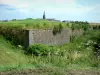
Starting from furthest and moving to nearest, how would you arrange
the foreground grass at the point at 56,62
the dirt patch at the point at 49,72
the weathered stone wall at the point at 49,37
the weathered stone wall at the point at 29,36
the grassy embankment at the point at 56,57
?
the weathered stone wall at the point at 49,37 → the weathered stone wall at the point at 29,36 → the grassy embankment at the point at 56,57 → the foreground grass at the point at 56,62 → the dirt patch at the point at 49,72

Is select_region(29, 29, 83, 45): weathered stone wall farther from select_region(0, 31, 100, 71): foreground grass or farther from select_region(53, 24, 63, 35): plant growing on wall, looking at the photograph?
select_region(0, 31, 100, 71): foreground grass

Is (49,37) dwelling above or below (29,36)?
below

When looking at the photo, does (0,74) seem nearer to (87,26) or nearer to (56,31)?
(56,31)

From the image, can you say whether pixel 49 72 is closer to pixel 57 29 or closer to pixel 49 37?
pixel 49 37

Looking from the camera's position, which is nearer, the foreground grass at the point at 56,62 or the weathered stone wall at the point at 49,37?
the foreground grass at the point at 56,62

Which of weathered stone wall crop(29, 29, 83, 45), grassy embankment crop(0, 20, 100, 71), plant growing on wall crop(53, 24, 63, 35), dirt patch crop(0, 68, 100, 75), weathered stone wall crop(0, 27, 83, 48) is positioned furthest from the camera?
plant growing on wall crop(53, 24, 63, 35)

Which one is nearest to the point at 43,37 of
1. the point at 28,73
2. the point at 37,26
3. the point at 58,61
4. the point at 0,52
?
the point at 37,26

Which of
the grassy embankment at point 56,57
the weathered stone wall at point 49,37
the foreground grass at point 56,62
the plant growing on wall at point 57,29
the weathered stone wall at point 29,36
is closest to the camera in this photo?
the foreground grass at point 56,62

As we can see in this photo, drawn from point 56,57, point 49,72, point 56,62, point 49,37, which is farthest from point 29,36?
point 49,72

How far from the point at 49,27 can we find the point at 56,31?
805 millimetres

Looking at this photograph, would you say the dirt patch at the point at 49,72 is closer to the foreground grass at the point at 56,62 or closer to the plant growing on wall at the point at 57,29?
the foreground grass at the point at 56,62

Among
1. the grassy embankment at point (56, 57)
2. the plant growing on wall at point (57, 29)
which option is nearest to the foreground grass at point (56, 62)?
the grassy embankment at point (56, 57)

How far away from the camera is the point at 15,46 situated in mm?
19266

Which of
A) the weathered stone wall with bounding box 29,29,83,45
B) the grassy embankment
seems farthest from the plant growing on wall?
the grassy embankment
